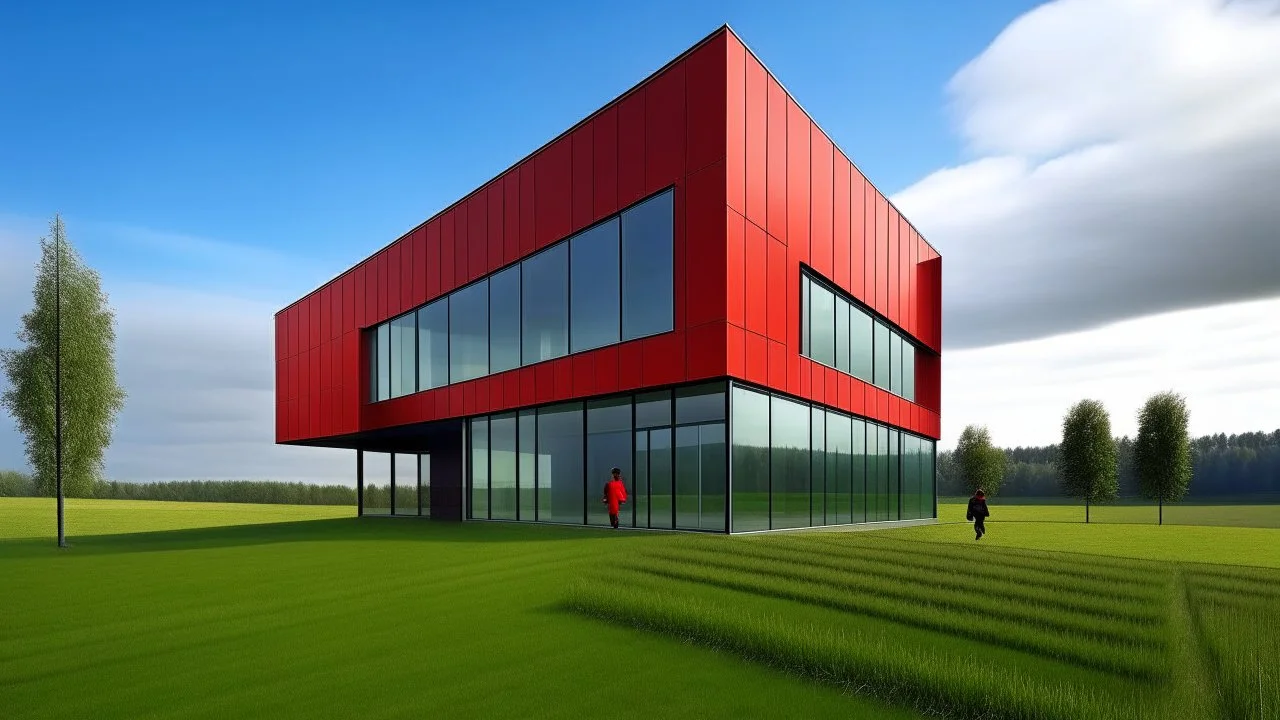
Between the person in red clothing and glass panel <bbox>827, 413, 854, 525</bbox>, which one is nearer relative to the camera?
the person in red clothing

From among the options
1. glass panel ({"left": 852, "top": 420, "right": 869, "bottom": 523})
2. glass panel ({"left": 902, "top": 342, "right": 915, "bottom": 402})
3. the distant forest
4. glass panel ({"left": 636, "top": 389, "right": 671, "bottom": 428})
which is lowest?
the distant forest

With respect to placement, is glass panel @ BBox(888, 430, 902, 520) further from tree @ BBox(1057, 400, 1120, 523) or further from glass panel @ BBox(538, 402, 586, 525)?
tree @ BBox(1057, 400, 1120, 523)

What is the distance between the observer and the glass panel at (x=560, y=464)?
75.6ft

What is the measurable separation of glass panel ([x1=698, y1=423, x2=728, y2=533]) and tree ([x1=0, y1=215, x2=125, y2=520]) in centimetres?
2903

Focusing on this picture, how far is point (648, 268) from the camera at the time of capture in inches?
814

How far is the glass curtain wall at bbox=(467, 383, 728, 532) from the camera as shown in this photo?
763 inches

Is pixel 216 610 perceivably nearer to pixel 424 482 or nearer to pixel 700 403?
pixel 700 403

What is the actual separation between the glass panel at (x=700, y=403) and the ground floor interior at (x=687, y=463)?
0.10 ft

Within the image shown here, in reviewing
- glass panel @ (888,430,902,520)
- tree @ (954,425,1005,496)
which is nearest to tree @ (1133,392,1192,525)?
tree @ (954,425,1005,496)

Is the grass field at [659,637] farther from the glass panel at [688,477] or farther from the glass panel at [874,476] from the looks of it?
the glass panel at [874,476]

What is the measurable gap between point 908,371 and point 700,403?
62.2 ft

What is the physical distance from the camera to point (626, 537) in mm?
17953

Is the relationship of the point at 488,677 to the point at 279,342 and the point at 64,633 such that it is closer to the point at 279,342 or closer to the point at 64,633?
the point at 64,633

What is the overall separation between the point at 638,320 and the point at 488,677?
1451 centimetres
